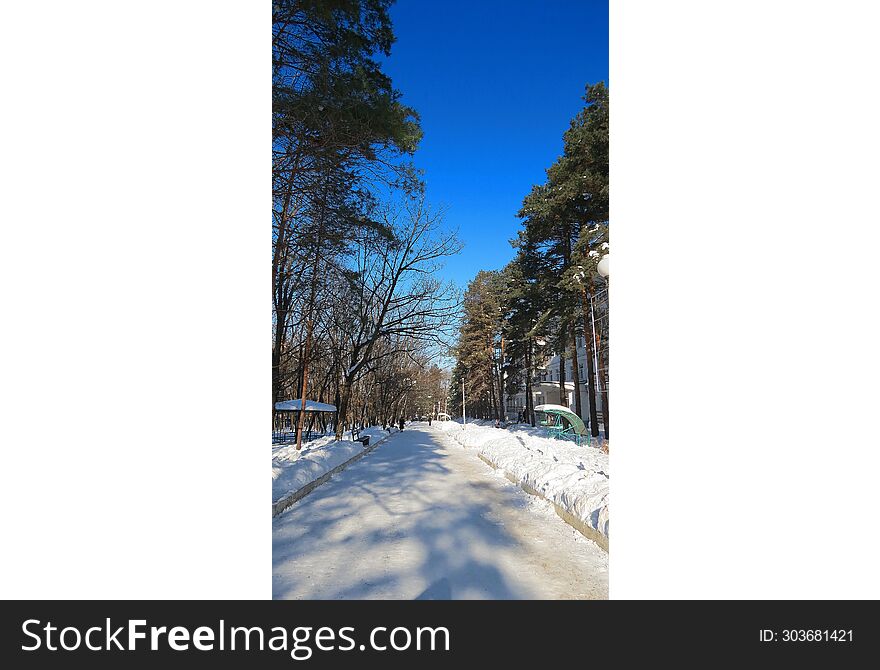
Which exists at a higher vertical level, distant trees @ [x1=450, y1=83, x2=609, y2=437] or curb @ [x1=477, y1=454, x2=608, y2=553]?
→ distant trees @ [x1=450, y1=83, x2=609, y2=437]

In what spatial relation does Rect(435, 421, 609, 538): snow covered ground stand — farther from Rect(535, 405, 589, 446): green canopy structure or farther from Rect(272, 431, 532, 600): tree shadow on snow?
Rect(535, 405, 589, 446): green canopy structure

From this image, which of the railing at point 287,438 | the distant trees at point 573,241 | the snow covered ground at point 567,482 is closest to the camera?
the snow covered ground at point 567,482

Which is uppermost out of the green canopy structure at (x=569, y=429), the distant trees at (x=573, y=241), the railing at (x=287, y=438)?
the distant trees at (x=573, y=241)

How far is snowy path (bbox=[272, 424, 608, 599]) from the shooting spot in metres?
3.54

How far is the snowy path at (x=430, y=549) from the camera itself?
11.6ft

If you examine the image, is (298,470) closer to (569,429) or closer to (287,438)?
(569,429)

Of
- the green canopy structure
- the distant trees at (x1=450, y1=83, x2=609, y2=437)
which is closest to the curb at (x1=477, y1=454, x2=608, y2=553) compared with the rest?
the distant trees at (x1=450, y1=83, x2=609, y2=437)

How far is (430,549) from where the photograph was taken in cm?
448

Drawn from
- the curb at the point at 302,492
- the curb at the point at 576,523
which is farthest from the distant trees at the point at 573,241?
the curb at the point at 302,492

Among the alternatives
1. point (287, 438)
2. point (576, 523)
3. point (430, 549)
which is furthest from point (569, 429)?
point (430, 549)

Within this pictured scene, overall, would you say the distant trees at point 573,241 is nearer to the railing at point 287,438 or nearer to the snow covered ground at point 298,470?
the snow covered ground at point 298,470
